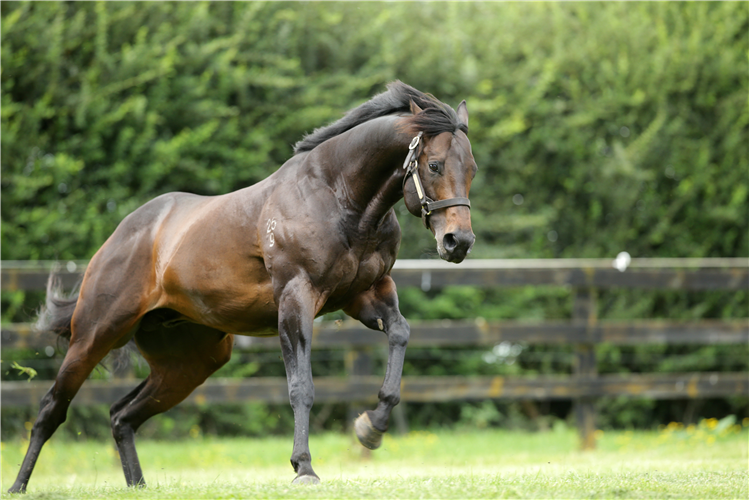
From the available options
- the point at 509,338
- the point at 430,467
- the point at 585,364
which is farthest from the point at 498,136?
the point at 430,467

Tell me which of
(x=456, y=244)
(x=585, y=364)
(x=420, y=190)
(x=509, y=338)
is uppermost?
(x=420, y=190)

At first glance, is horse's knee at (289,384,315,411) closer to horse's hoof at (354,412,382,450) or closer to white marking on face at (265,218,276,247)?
horse's hoof at (354,412,382,450)

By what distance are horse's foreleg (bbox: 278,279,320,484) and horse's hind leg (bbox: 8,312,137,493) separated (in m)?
1.37

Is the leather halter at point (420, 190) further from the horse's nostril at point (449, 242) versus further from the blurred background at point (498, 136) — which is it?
the blurred background at point (498, 136)

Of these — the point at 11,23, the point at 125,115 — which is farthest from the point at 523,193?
the point at 11,23

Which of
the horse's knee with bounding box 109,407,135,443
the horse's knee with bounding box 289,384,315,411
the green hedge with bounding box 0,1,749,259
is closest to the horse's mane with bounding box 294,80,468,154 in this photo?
the horse's knee with bounding box 289,384,315,411

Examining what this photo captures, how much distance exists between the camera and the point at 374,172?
419 cm

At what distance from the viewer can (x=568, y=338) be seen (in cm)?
741

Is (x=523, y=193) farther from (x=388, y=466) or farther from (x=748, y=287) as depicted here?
(x=388, y=466)

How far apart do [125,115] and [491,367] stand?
16.4 ft

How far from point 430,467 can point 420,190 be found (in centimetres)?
291


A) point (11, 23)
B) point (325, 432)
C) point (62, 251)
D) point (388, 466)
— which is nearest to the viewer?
point (388, 466)

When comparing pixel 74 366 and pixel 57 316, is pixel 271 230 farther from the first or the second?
pixel 57 316

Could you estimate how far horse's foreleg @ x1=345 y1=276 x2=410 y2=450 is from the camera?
13.1 feet
